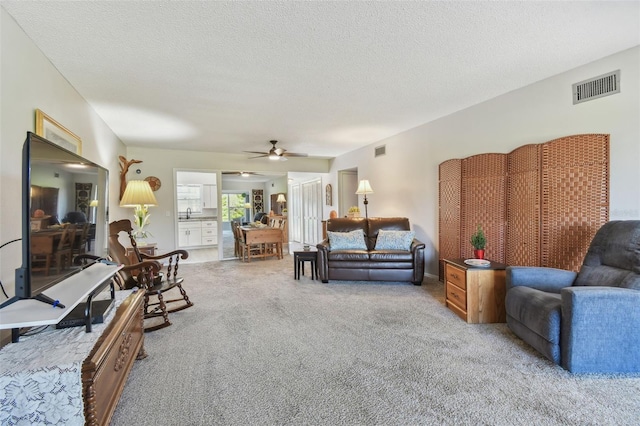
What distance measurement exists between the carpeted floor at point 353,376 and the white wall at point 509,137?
1.77m

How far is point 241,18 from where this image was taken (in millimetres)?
1977

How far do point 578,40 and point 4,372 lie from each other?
4153mm

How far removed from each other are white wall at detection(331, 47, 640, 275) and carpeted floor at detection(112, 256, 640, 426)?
1.77 meters

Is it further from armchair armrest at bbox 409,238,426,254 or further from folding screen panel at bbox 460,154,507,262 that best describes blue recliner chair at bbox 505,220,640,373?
armchair armrest at bbox 409,238,426,254

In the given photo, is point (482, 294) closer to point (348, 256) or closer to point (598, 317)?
point (598, 317)

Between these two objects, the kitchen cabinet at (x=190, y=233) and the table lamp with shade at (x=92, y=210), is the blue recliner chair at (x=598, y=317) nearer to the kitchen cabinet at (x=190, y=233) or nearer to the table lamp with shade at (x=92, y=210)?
the table lamp with shade at (x=92, y=210)

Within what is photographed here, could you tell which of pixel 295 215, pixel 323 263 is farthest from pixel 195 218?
pixel 323 263

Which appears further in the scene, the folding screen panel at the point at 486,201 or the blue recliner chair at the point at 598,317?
the folding screen panel at the point at 486,201

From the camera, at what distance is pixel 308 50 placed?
2.40 meters

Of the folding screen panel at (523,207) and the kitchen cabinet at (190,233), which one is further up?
the folding screen panel at (523,207)

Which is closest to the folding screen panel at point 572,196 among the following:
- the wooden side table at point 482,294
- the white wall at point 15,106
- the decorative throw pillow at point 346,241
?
the wooden side table at point 482,294

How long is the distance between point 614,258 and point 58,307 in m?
3.78

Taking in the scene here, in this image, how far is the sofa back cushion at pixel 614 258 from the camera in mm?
2197

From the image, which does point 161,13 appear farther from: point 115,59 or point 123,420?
point 123,420
